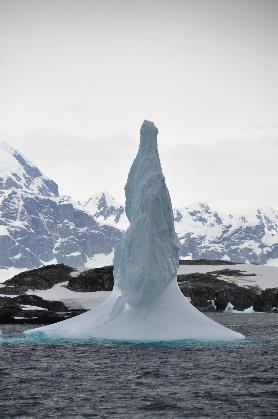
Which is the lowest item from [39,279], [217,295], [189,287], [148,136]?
[217,295]

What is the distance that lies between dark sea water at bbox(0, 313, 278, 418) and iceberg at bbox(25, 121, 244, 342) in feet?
4.35

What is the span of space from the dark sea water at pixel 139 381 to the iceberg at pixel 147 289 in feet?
4.35

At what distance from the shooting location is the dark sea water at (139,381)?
34688mm

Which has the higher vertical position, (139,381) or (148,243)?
(148,243)

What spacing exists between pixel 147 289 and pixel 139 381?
69.0 ft

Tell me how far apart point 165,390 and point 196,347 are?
→ 21.8 m

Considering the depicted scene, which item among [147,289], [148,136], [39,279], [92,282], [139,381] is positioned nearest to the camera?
[139,381]

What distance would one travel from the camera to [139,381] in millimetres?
42812

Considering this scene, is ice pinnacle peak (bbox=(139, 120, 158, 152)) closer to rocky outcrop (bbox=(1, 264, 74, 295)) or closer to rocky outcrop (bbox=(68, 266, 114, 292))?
rocky outcrop (bbox=(1, 264, 74, 295))

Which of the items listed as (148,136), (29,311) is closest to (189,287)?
(29,311)

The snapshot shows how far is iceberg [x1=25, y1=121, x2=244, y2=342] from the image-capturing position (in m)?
60.9

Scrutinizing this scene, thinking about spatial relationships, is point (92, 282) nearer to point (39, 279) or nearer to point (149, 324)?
point (39, 279)

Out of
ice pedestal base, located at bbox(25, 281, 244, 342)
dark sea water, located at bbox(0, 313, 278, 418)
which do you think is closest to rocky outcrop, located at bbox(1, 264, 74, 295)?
ice pedestal base, located at bbox(25, 281, 244, 342)

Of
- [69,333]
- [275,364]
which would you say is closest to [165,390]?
[275,364]
